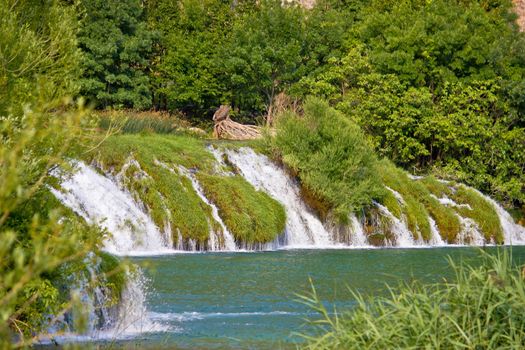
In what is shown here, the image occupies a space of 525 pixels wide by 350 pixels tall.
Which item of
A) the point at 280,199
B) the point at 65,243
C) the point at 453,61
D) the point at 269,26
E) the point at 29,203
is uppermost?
the point at 269,26

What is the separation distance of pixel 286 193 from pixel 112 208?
6860 mm

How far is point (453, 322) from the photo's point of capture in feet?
27.6

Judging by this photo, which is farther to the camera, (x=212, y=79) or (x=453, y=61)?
(x=212, y=79)

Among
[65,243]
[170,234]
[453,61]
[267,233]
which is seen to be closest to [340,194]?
[267,233]

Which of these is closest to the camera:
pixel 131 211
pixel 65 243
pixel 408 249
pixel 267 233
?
pixel 65 243

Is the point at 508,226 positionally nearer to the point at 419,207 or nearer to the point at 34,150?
the point at 419,207

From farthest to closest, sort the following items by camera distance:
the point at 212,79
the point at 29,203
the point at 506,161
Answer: the point at 212,79 < the point at 506,161 < the point at 29,203

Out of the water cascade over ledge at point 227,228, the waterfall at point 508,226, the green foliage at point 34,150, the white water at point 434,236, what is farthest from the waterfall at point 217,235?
the waterfall at point 508,226

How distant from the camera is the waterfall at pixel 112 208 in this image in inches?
926

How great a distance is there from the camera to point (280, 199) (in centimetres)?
2923

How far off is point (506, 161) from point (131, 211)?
772 inches

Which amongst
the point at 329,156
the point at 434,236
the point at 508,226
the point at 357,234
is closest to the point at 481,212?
the point at 508,226

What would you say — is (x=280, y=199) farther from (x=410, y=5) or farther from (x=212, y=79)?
(x=410, y=5)

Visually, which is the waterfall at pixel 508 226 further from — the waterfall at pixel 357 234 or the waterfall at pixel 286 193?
the waterfall at pixel 286 193
